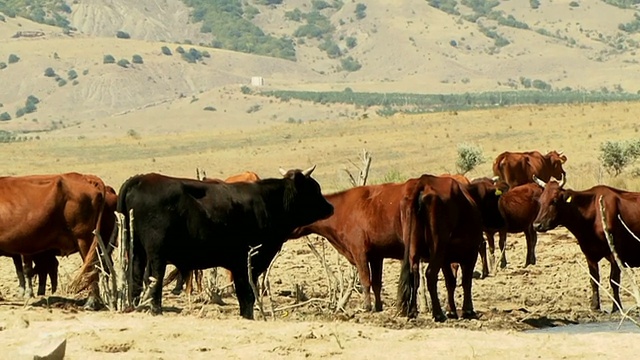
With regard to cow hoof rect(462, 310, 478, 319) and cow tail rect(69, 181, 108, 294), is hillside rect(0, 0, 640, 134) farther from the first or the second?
cow tail rect(69, 181, 108, 294)

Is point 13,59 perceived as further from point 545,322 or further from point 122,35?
point 545,322

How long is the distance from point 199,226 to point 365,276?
8.74 ft

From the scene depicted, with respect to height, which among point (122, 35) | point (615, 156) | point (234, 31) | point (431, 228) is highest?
point (122, 35)

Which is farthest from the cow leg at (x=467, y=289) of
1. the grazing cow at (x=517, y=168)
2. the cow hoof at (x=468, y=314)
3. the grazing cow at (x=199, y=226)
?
the grazing cow at (x=517, y=168)

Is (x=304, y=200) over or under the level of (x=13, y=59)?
under

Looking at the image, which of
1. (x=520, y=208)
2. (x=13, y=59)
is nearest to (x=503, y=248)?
(x=520, y=208)

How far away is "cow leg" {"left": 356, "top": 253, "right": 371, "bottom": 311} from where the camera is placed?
14414mm

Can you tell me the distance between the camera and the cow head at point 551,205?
51.0ft

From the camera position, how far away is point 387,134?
54.0 meters

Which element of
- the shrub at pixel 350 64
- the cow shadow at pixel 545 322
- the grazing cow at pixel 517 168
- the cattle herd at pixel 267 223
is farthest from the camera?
the shrub at pixel 350 64

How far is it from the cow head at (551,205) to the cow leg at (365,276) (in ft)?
7.79

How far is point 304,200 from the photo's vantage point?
1373cm

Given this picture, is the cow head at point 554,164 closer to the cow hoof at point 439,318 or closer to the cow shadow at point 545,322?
the cow shadow at point 545,322

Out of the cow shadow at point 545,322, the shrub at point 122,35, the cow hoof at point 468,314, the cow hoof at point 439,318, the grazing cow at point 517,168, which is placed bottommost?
the cow shadow at point 545,322
